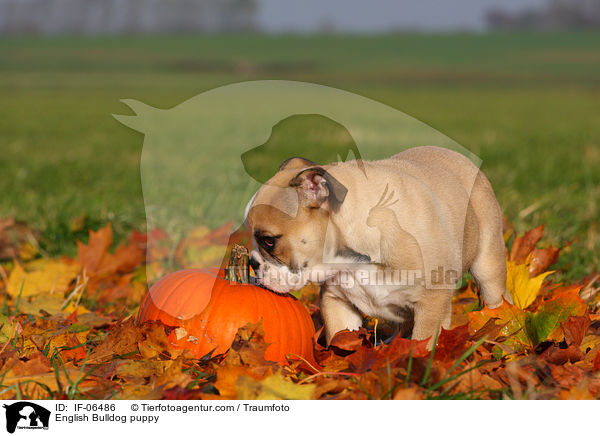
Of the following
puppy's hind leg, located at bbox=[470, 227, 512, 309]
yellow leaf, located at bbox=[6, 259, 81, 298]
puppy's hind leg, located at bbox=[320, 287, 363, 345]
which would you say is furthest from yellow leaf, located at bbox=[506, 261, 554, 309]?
yellow leaf, located at bbox=[6, 259, 81, 298]

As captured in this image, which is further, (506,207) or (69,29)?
(69,29)

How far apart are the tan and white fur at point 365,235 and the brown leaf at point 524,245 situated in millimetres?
871

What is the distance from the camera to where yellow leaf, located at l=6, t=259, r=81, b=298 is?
355 cm

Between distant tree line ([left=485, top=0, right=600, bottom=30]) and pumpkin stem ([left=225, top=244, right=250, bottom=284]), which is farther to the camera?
distant tree line ([left=485, top=0, right=600, bottom=30])

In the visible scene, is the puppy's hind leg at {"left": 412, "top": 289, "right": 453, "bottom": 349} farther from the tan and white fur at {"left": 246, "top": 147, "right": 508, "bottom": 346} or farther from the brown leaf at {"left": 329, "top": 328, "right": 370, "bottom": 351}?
the brown leaf at {"left": 329, "top": 328, "right": 370, "bottom": 351}

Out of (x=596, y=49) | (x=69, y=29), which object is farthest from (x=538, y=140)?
(x=69, y=29)

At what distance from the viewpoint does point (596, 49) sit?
223 ft

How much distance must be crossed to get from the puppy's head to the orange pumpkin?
111 millimetres

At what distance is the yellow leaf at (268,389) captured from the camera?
6.96 ft

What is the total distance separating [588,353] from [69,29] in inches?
3691

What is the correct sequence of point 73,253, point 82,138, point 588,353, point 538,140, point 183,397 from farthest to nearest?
1. point 82,138
2. point 538,140
3. point 73,253
4. point 588,353
5. point 183,397

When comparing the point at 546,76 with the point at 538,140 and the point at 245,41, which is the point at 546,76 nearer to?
the point at 245,41

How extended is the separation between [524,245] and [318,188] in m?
1.56

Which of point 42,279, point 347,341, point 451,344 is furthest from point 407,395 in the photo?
point 42,279
